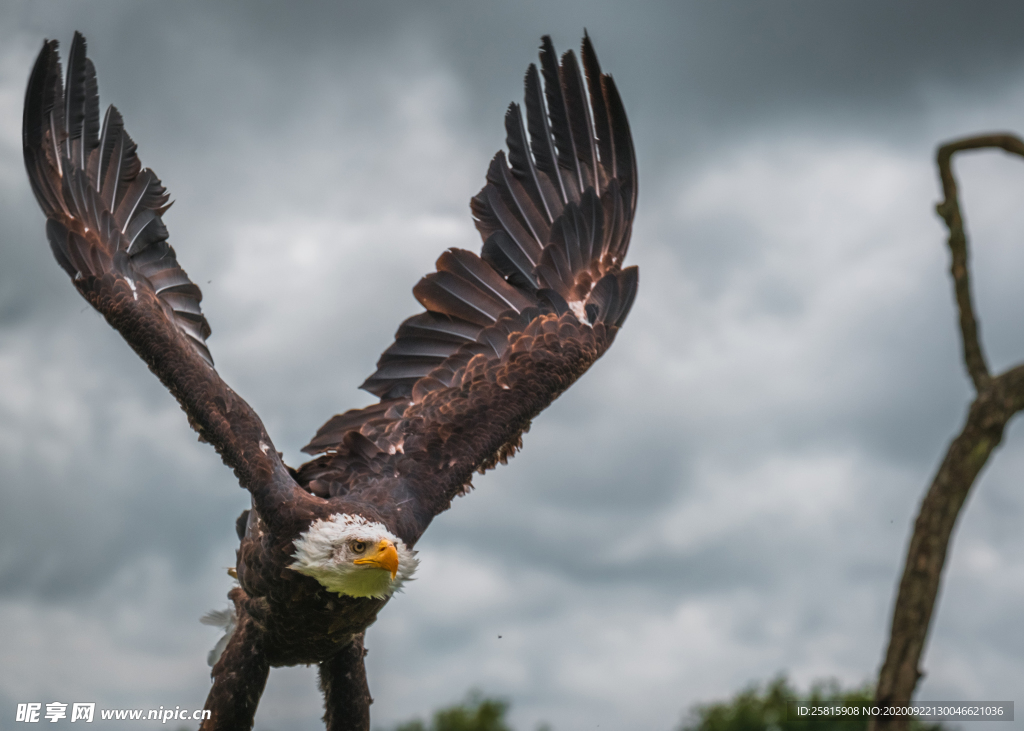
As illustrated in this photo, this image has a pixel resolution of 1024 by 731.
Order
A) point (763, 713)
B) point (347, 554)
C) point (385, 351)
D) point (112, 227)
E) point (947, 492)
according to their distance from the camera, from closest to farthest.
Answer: point (947, 492)
point (347, 554)
point (112, 227)
point (385, 351)
point (763, 713)

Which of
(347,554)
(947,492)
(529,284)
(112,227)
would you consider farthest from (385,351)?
(947,492)

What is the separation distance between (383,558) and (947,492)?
450 centimetres

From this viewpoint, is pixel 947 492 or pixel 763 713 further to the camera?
pixel 763 713

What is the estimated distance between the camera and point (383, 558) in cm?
655

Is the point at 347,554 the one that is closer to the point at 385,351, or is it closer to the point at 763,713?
the point at 385,351

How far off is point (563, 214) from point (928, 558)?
717 cm

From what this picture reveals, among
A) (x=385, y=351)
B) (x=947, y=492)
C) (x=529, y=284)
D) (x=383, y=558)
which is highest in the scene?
(x=529, y=284)

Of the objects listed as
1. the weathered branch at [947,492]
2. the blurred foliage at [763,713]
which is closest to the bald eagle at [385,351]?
the weathered branch at [947,492]

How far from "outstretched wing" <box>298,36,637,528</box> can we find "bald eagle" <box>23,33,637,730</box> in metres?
0.01

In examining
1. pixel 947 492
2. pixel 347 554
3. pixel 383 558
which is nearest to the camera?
pixel 947 492

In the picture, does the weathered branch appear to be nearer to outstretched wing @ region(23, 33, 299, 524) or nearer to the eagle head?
the eagle head

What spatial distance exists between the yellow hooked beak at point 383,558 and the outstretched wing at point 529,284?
5.32 feet

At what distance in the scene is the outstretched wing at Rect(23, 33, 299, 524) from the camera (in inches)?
294

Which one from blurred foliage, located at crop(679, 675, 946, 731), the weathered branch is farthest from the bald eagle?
blurred foliage, located at crop(679, 675, 946, 731)
